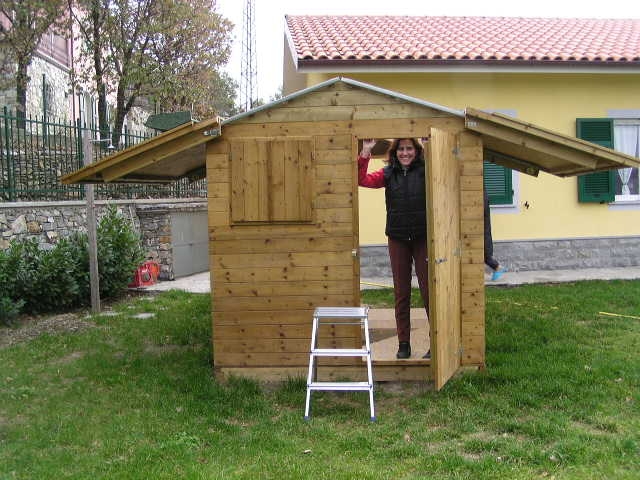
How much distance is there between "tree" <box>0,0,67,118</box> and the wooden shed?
10964 mm

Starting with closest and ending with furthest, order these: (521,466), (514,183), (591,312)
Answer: (521,466)
(591,312)
(514,183)

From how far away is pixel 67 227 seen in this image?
10.1m

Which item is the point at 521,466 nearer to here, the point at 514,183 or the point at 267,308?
the point at 267,308

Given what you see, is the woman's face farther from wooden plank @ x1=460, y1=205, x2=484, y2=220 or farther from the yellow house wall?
the yellow house wall

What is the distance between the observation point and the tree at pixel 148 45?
1648 cm

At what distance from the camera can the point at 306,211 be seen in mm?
5797

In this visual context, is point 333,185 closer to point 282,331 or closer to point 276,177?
point 276,177

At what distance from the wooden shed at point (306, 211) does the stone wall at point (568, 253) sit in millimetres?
5555

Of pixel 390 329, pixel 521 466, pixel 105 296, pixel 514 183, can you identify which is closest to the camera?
pixel 521 466

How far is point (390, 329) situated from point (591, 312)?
107 inches

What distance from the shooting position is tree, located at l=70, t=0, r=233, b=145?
649 inches

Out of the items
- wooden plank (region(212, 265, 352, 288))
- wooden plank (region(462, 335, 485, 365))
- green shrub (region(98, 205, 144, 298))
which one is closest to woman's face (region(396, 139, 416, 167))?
wooden plank (region(212, 265, 352, 288))

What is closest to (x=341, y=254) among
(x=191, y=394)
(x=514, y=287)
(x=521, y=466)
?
(x=191, y=394)

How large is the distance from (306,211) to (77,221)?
225 inches
